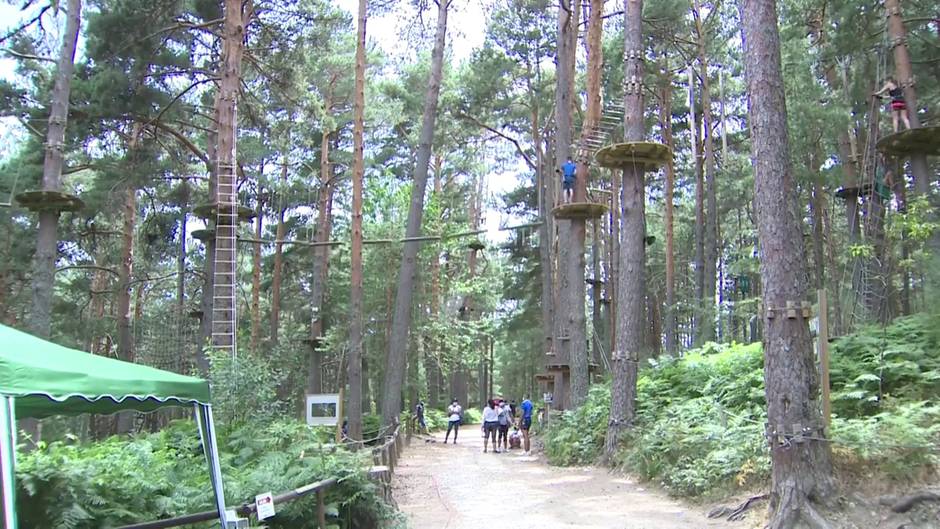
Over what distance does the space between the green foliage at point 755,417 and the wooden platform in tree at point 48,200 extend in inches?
417

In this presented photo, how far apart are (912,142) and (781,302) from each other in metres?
7.14

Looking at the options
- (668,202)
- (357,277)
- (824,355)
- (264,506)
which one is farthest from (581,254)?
(264,506)

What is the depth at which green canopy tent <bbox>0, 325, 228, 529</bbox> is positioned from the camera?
3.98 m

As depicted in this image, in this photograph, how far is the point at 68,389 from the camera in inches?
173

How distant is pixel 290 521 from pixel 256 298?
2017 centimetres

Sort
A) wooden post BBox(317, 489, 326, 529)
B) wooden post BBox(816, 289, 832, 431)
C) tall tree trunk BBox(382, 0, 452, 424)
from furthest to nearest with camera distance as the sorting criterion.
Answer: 1. tall tree trunk BBox(382, 0, 452, 424)
2. wooden post BBox(816, 289, 832, 431)
3. wooden post BBox(317, 489, 326, 529)

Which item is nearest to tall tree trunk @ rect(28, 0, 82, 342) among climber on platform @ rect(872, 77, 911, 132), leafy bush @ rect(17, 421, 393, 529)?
leafy bush @ rect(17, 421, 393, 529)

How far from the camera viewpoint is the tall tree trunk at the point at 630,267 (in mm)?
12883

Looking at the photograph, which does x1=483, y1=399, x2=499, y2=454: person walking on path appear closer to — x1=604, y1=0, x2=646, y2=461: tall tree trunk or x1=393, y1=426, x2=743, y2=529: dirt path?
x1=393, y1=426, x2=743, y2=529: dirt path

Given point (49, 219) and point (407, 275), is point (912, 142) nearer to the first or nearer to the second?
point (407, 275)

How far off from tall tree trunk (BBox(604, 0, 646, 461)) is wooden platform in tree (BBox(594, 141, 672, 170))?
0.21 meters

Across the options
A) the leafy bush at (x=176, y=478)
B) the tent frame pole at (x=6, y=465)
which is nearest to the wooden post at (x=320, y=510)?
the leafy bush at (x=176, y=478)

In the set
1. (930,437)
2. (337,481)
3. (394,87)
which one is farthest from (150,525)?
(394,87)

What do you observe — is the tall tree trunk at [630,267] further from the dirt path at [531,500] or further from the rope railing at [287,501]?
the rope railing at [287,501]
